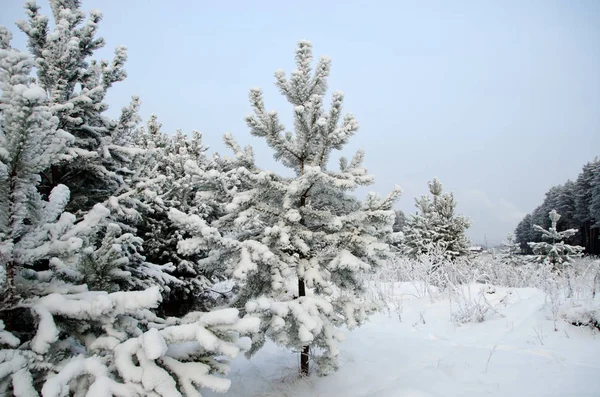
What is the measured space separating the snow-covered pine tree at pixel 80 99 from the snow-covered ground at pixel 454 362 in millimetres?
3251

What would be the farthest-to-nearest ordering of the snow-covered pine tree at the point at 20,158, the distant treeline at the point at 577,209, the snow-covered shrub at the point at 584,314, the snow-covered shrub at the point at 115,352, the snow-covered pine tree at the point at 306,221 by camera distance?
the distant treeline at the point at 577,209 → the snow-covered shrub at the point at 584,314 → the snow-covered pine tree at the point at 306,221 → the snow-covered pine tree at the point at 20,158 → the snow-covered shrub at the point at 115,352

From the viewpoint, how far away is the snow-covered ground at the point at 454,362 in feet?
10.2

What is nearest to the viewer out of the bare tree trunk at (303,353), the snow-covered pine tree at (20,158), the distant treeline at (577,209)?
the snow-covered pine tree at (20,158)

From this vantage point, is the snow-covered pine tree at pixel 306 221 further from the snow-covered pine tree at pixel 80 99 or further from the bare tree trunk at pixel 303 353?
the snow-covered pine tree at pixel 80 99

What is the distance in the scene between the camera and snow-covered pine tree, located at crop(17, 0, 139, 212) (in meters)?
4.20

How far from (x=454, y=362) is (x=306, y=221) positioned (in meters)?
2.45

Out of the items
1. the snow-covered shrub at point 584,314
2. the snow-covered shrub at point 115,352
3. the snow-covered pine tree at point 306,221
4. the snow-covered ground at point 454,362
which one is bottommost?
the snow-covered ground at point 454,362

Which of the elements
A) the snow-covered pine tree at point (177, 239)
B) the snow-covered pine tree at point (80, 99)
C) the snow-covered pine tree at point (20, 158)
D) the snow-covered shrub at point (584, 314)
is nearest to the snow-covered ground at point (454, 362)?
the snow-covered shrub at point (584, 314)

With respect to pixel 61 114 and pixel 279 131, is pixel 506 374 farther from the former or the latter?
pixel 61 114

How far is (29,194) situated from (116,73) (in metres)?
3.65

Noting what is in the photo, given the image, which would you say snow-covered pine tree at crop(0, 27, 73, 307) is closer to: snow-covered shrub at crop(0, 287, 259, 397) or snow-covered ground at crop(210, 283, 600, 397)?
snow-covered shrub at crop(0, 287, 259, 397)

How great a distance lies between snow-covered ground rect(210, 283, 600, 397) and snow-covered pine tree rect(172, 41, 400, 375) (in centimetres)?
55

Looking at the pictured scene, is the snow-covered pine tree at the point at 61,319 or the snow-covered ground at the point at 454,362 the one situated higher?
the snow-covered pine tree at the point at 61,319

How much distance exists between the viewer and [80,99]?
13.8ft
